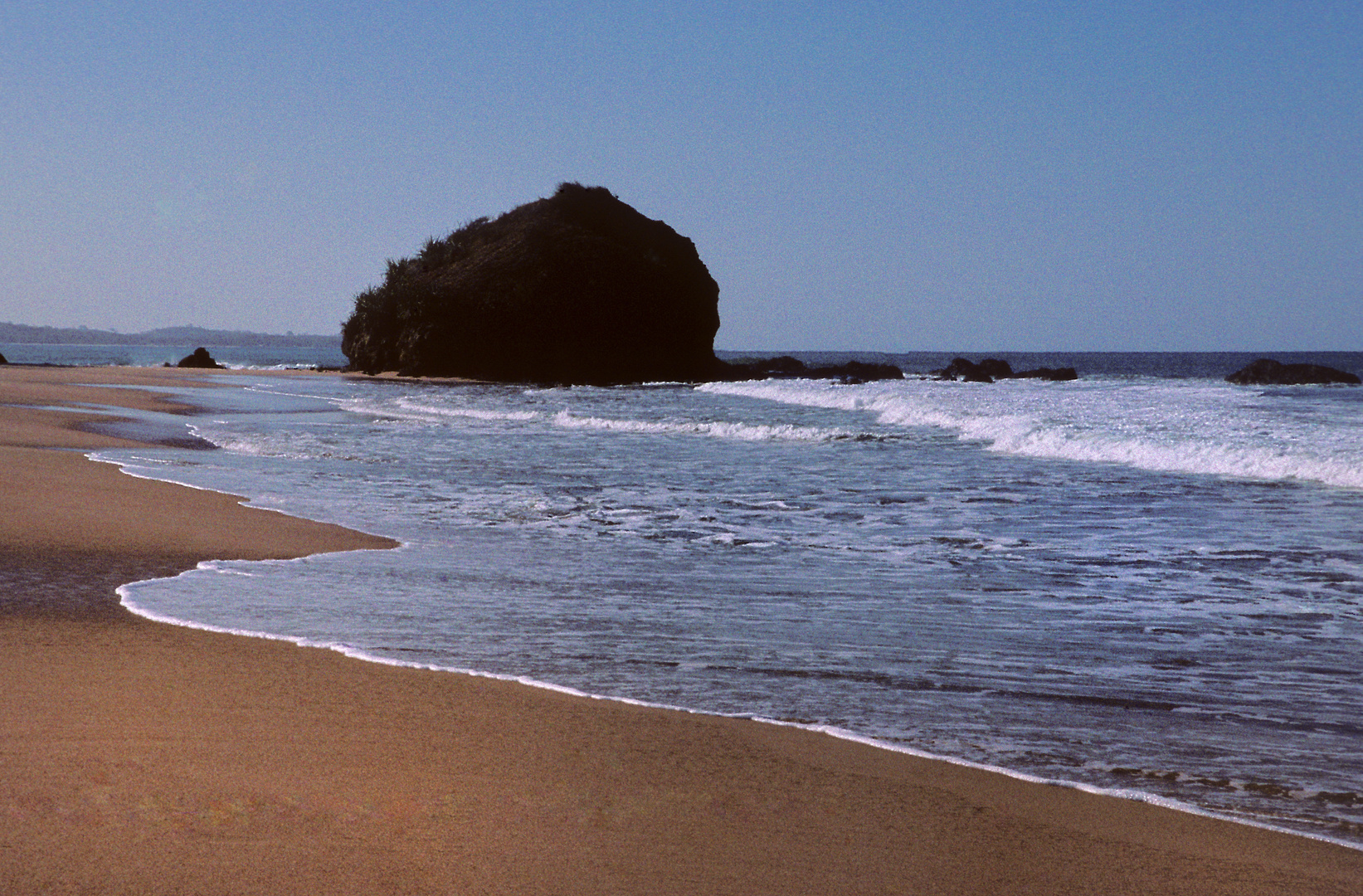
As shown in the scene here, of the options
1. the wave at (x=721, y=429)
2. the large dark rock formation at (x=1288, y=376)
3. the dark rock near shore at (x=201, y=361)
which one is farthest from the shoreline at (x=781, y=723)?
the dark rock near shore at (x=201, y=361)

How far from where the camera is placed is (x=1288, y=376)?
51281 millimetres

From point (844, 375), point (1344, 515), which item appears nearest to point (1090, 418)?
point (1344, 515)

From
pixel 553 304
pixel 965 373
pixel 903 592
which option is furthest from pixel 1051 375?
pixel 903 592

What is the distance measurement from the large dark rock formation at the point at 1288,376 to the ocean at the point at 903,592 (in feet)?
124

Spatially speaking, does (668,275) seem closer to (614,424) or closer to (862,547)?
(614,424)

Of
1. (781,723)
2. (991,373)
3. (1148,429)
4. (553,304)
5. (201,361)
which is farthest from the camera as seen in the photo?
(201,361)

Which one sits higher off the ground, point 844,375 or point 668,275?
point 668,275

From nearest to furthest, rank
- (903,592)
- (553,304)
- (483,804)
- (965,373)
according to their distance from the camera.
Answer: (483,804) → (903,592) → (553,304) → (965,373)

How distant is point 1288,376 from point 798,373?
27486 mm

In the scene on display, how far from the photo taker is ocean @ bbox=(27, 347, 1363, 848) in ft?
13.5

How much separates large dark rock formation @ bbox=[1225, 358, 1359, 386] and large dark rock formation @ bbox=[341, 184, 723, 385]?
90.0ft

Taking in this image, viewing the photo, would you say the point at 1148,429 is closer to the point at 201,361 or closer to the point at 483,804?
the point at 483,804

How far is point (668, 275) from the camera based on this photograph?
2544 inches

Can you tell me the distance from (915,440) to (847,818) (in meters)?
16.6
